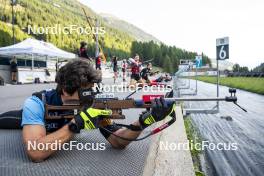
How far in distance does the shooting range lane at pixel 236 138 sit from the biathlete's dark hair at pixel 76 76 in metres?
2.61

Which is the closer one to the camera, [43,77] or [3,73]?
[3,73]

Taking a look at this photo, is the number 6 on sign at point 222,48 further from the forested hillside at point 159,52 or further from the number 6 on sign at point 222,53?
the forested hillside at point 159,52

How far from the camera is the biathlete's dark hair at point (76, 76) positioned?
322 centimetres

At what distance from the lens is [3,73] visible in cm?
2394

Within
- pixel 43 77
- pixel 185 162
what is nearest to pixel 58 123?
pixel 185 162

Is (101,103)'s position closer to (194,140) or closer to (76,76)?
(76,76)

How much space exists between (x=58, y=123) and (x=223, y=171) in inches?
106

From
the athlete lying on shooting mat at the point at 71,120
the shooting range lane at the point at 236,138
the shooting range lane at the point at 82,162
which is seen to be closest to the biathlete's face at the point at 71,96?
the athlete lying on shooting mat at the point at 71,120

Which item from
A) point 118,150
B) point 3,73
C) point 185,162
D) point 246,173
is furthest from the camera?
point 3,73

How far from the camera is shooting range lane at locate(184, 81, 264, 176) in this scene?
5137mm

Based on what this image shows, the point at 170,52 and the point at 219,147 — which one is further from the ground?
the point at 170,52

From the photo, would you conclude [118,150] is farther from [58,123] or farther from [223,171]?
[223,171]

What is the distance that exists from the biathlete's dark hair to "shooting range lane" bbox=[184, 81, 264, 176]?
261 centimetres

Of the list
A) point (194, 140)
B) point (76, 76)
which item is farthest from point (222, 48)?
Result: point (76, 76)
